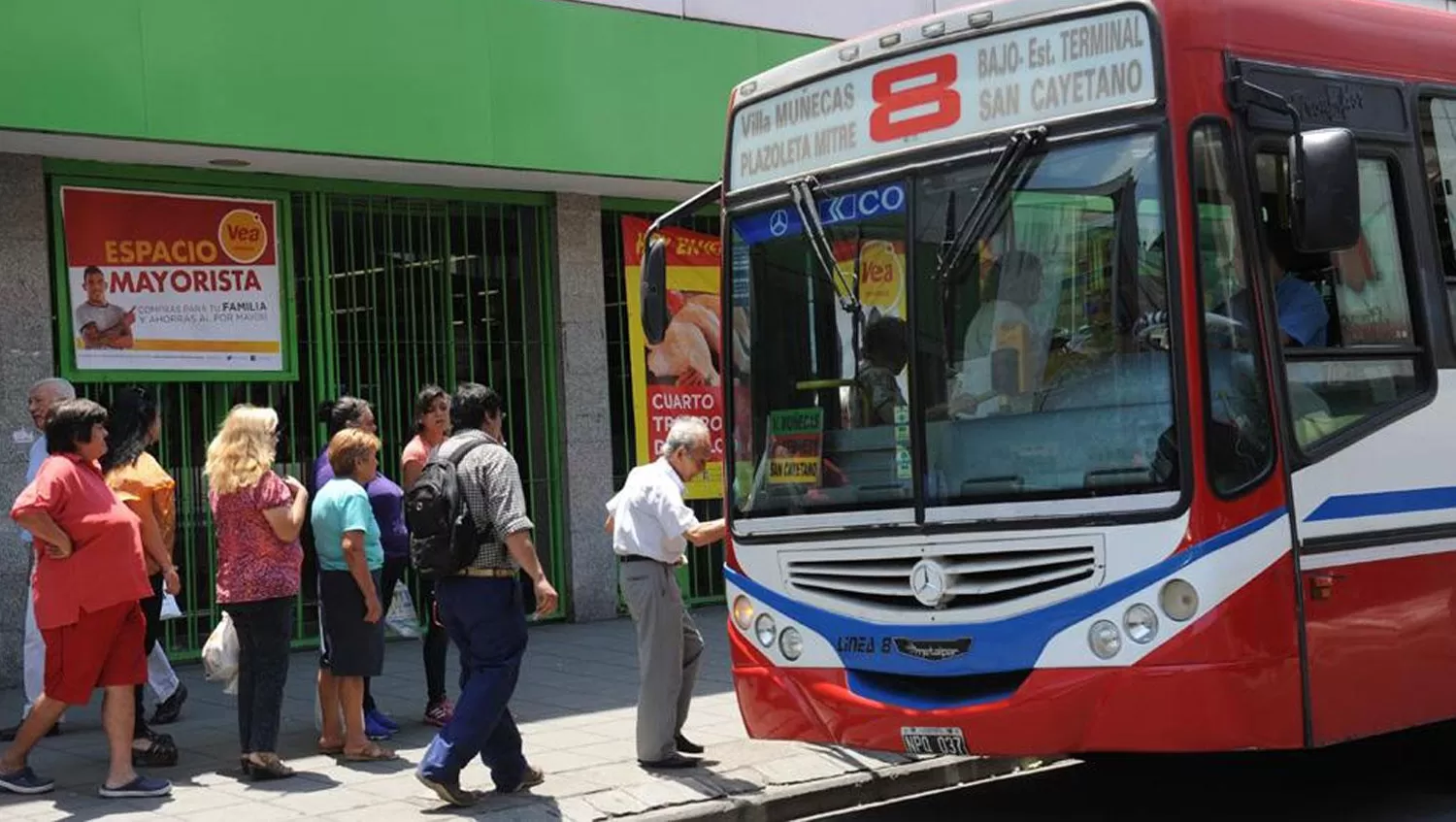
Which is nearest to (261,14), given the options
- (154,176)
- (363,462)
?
(154,176)

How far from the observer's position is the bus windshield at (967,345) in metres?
6.66

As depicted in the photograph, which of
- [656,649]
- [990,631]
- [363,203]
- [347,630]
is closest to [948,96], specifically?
[990,631]

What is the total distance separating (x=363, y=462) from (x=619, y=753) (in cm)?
193

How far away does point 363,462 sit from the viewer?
30.2 feet

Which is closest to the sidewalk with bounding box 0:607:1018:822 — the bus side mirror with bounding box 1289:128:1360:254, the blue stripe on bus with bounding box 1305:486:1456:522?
the blue stripe on bus with bounding box 1305:486:1456:522

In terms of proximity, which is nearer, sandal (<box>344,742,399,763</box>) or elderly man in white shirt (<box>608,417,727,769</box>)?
elderly man in white shirt (<box>608,417,727,769</box>)

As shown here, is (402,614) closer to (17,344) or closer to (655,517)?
(655,517)

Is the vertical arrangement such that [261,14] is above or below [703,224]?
above

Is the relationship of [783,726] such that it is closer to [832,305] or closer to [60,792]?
[832,305]

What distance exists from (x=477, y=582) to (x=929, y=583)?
2.12 m

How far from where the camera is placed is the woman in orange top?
358 inches

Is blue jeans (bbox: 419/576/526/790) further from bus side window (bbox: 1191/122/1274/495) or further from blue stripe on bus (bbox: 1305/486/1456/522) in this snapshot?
blue stripe on bus (bbox: 1305/486/1456/522)

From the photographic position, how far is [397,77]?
496 inches

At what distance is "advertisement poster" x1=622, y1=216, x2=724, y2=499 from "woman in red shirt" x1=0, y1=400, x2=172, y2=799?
6995 millimetres
